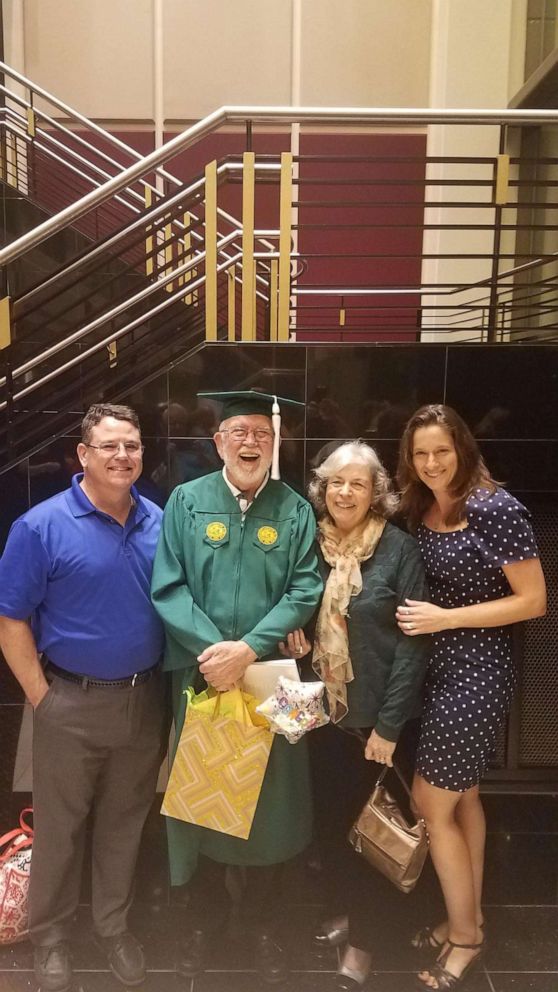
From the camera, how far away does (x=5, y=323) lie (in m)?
2.59

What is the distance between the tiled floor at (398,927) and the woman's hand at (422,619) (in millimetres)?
1150

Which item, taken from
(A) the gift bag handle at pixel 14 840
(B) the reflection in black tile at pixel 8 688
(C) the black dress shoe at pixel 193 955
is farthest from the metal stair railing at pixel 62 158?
(C) the black dress shoe at pixel 193 955

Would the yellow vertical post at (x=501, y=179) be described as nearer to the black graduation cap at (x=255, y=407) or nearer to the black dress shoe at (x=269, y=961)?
the black graduation cap at (x=255, y=407)

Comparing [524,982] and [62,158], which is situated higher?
[62,158]

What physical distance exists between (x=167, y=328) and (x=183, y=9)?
395cm

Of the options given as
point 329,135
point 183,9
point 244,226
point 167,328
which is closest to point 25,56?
point 183,9

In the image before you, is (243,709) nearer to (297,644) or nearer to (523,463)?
(297,644)

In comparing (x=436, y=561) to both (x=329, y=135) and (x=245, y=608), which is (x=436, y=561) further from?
(x=329, y=135)

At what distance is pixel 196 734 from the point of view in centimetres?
213

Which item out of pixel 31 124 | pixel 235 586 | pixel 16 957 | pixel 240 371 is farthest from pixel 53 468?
pixel 31 124

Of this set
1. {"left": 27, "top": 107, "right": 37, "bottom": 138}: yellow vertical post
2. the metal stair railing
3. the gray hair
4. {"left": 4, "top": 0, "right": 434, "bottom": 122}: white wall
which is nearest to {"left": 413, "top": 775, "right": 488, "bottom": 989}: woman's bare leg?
the gray hair

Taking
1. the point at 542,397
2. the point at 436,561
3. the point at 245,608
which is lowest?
the point at 245,608

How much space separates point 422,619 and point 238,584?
23.8 inches

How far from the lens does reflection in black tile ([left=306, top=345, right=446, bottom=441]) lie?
8.07 ft
